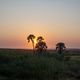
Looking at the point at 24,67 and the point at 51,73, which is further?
the point at 24,67

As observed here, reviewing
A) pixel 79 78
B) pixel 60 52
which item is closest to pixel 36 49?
pixel 60 52

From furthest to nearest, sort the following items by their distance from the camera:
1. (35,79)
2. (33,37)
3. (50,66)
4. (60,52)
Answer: (33,37), (60,52), (50,66), (35,79)

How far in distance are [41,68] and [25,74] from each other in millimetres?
1475

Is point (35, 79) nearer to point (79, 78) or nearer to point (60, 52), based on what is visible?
point (79, 78)

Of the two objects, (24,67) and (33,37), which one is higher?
(33,37)

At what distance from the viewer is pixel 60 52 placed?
3022 inches

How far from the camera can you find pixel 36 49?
258 feet

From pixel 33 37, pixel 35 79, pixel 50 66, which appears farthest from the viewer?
pixel 33 37

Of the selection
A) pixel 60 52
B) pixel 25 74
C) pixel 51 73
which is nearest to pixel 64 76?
pixel 51 73

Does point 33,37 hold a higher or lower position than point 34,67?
higher

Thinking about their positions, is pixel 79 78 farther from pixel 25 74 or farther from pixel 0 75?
pixel 0 75

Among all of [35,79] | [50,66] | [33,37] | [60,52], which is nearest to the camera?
[35,79]

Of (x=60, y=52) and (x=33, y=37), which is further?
(x=33, y=37)

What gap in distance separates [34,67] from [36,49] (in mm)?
47033
